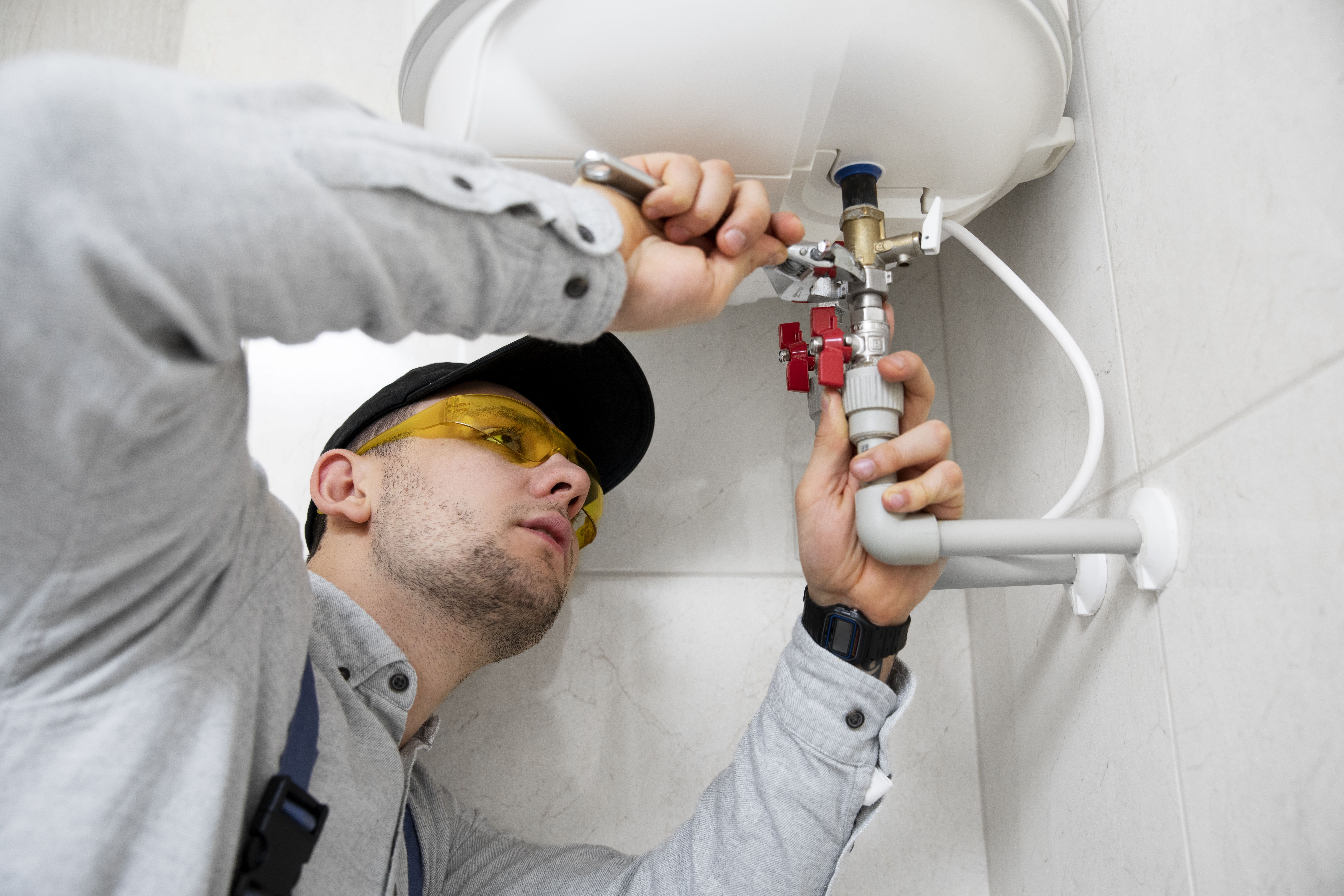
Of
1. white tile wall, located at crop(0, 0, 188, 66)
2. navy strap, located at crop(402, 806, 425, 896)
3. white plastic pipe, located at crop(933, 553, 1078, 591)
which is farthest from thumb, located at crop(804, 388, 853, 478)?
white tile wall, located at crop(0, 0, 188, 66)

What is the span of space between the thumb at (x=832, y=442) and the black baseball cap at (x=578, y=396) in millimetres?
358

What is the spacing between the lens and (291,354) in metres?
1.25

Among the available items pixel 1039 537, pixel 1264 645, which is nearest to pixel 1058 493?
pixel 1039 537

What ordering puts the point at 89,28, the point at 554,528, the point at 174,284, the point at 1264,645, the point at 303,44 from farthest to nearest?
the point at 303,44 → the point at 89,28 → the point at 554,528 → the point at 1264,645 → the point at 174,284

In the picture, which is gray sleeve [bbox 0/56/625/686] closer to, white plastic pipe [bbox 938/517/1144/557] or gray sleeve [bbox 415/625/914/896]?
white plastic pipe [bbox 938/517/1144/557]

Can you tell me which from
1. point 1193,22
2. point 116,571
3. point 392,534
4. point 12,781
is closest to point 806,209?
point 1193,22

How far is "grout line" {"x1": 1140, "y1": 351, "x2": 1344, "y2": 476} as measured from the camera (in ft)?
1.61

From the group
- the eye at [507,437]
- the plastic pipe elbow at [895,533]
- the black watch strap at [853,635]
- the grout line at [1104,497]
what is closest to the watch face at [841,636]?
the black watch strap at [853,635]

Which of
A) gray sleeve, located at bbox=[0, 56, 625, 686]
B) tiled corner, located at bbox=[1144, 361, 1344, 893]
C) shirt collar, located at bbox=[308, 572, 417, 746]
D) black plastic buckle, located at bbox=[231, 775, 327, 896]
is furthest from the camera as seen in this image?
shirt collar, located at bbox=[308, 572, 417, 746]

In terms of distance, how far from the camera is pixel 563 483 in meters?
1.00

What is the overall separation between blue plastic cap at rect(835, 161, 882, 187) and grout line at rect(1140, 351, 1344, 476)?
0.37 metres

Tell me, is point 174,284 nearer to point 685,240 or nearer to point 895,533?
point 685,240

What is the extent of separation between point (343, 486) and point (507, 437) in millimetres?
213

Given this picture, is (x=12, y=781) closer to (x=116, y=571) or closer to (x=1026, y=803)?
(x=116, y=571)
